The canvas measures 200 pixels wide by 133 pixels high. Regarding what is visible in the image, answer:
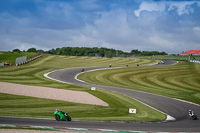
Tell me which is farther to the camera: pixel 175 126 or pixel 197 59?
pixel 197 59

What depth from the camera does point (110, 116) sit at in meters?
26.0

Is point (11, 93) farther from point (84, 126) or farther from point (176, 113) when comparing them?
point (176, 113)

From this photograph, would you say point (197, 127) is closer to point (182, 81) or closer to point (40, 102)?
point (40, 102)

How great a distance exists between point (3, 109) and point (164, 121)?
1629 centimetres

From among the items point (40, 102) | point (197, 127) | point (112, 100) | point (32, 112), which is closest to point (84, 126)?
point (32, 112)

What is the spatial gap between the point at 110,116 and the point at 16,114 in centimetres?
899

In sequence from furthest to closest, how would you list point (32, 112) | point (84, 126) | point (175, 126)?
point (32, 112) < point (175, 126) < point (84, 126)

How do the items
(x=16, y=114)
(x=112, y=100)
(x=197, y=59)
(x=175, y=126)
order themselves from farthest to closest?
1. (x=197, y=59)
2. (x=112, y=100)
3. (x=16, y=114)
4. (x=175, y=126)

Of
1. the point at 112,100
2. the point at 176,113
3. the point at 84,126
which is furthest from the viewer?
the point at 112,100

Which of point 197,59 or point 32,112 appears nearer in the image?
point 32,112

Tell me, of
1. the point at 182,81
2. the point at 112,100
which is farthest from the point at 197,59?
the point at 112,100

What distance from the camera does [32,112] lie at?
26.0m

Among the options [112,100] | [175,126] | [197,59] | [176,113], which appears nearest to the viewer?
[175,126]

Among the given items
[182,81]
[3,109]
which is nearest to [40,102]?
[3,109]
